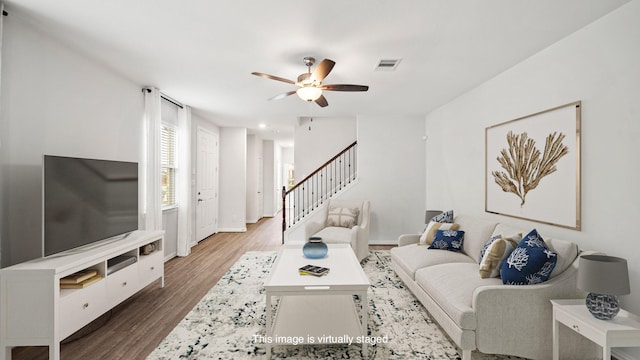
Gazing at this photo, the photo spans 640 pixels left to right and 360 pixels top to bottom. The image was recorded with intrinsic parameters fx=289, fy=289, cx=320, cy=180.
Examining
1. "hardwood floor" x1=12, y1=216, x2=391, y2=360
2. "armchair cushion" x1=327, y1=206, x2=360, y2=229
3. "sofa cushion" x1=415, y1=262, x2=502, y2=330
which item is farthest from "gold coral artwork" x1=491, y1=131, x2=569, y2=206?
"hardwood floor" x1=12, y1=216, x2=391, y2=360

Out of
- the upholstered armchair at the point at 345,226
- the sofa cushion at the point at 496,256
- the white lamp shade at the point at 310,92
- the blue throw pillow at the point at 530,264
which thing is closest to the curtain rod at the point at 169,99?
the white lamp shade at the point at 310,92

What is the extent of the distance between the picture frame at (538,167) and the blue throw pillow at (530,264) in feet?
1.78

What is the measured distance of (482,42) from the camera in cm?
270

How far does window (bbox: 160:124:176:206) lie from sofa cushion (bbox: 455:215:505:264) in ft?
15.1

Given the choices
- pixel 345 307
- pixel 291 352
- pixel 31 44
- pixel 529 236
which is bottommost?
pixel 291 352

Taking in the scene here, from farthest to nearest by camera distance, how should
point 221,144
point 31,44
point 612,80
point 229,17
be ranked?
1. point 221,144
2. point 31,44
3. point 229,17
4. point 612,80

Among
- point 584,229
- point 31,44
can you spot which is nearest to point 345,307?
point 584,229

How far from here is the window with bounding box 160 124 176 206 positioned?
4.84 meters

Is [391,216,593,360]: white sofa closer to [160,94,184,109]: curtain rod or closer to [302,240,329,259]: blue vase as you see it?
[302,240,329,259]: blue vase

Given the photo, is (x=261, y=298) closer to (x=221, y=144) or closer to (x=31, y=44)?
(x=31, y=44)

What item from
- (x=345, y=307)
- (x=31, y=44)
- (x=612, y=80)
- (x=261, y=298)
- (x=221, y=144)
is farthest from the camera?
(x=221, y=144)

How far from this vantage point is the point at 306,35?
2600mm

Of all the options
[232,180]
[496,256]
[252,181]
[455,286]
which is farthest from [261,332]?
[252,181]

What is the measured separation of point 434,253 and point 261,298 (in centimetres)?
206
